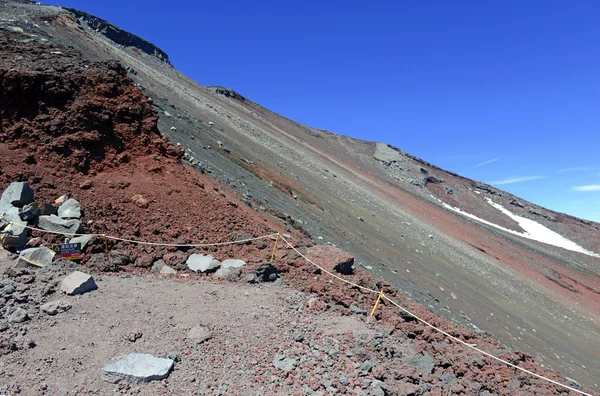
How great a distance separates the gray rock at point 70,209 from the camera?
23.2ft

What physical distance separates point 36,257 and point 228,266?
120 inches

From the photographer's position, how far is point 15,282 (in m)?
5.58

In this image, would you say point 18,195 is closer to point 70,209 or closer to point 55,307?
point 70,209

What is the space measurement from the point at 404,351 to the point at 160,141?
7.33 meters

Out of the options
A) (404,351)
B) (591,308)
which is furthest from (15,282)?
(591,308)

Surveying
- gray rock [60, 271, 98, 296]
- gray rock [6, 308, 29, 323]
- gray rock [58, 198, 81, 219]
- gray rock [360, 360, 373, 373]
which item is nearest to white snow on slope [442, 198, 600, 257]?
gray rock [58, 198, 81, 219]

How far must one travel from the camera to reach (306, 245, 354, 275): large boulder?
7121mm

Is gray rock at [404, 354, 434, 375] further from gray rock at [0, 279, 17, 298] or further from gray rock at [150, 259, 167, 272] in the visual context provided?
gray rock at [0, 279, 17, 298]

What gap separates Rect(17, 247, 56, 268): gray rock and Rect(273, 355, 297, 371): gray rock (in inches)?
164

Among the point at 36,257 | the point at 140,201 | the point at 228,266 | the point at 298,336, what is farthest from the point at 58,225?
the point at 298,336

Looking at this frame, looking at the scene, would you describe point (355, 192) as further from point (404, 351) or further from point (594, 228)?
point (594, 228)

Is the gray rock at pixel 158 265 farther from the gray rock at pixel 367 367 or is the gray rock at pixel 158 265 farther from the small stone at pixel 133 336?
the gray rock at pixel 367 367

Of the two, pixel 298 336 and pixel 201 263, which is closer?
pixel 298 336

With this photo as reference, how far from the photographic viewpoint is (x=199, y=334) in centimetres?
499
